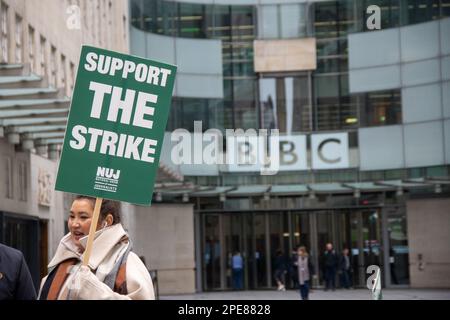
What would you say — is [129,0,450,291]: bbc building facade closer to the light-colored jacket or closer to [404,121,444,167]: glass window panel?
[404,121,444,167]: glass window panel

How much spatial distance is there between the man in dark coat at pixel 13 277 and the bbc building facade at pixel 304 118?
35.6m

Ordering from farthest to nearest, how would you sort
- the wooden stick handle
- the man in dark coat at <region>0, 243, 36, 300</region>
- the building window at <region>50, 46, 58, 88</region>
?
the building window at <region>50, 46, 58, 88</region>, the man in dark coat at <region>0, 243, 36, 300</region>, the wooden stick handle

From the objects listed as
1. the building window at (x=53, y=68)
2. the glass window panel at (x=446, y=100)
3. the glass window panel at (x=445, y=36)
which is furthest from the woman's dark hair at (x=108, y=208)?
the glass window panel at (x=445, y=36)

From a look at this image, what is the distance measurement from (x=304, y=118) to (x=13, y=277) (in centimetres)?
3851

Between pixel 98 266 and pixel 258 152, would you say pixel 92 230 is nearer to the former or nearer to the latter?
pixel 98 266

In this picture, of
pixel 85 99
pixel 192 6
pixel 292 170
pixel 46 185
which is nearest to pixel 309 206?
pixel 292 170

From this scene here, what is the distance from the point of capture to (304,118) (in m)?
43.8

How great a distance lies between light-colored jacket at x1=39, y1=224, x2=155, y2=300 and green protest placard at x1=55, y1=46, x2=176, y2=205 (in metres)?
0.22

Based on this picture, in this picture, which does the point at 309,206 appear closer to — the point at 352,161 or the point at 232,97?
the point at 352,161

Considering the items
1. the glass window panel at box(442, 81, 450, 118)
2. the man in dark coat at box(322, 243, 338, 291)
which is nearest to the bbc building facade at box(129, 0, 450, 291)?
the glass window panel at box(442, 81, 450, 118)

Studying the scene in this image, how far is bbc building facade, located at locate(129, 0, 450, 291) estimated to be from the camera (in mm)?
41906

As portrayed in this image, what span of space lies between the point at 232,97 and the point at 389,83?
20.6ft

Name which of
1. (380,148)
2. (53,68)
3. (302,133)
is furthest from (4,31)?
(380,148)

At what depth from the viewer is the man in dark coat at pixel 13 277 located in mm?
5504
